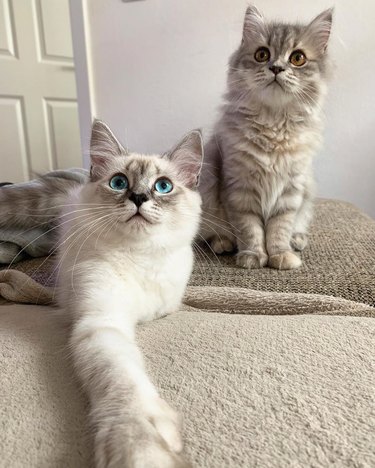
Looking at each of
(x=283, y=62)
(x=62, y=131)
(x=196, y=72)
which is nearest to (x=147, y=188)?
(x=283, y=62)

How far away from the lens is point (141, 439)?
45 centimetres

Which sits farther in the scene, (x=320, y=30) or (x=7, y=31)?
(x=7, y=31)

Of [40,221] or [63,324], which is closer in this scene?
[63,324]

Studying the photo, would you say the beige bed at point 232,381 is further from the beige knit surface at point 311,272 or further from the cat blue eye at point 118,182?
the cat blue eye at point 118,182

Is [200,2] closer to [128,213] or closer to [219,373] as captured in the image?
[128,213]

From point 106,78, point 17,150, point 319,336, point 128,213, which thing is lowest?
point 17,150

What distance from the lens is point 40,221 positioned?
1293 mm

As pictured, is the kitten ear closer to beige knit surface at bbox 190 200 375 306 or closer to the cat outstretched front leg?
the cat outstretched front leg

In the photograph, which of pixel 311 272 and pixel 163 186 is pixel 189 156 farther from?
pixel 311 272

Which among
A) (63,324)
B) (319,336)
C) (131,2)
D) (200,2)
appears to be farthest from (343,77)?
(63,324)

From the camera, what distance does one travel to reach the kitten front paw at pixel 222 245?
1418 mm

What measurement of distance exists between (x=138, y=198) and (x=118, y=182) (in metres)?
0.09

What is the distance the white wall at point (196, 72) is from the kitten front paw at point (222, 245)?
1.01 meters

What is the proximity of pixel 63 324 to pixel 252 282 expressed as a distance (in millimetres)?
555
